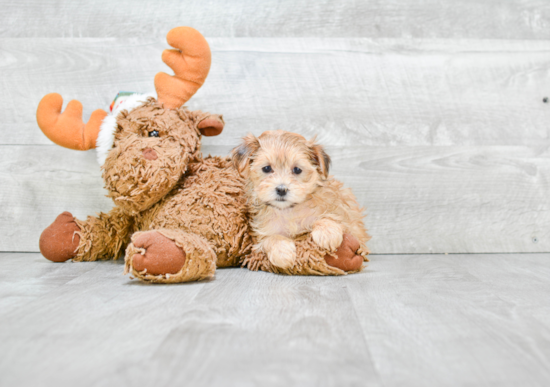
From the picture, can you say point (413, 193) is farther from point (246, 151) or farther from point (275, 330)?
point (275, 330)

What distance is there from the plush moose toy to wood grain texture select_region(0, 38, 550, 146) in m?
0.35

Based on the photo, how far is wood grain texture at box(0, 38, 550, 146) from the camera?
1967 mm

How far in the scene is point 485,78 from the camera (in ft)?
6.59

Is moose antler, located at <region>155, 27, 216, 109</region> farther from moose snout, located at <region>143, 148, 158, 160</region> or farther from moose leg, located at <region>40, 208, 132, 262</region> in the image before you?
moose leg, located at <region>40, 208, 132, 262</region>

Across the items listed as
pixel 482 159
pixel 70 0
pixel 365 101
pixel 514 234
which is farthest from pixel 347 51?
pixel 70 0

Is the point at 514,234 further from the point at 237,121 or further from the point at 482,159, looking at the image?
the point at 237,121

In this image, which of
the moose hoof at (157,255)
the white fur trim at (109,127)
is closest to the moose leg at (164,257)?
the moose hoof at (157,255)

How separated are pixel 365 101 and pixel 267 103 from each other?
16.5 inches

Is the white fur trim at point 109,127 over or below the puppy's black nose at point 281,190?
over

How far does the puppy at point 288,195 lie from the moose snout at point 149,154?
257 mm

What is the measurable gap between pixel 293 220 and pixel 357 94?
0.76 m

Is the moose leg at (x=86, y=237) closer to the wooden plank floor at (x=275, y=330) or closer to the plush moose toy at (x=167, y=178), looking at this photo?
the plush moose toy at (x=167, y=178)

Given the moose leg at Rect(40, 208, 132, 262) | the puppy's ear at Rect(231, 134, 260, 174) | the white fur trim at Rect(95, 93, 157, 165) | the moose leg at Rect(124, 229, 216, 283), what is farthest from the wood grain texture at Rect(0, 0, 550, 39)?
the moose leg at Rect(124, 229, 216, 283)

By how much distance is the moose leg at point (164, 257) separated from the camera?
127 centimetres
